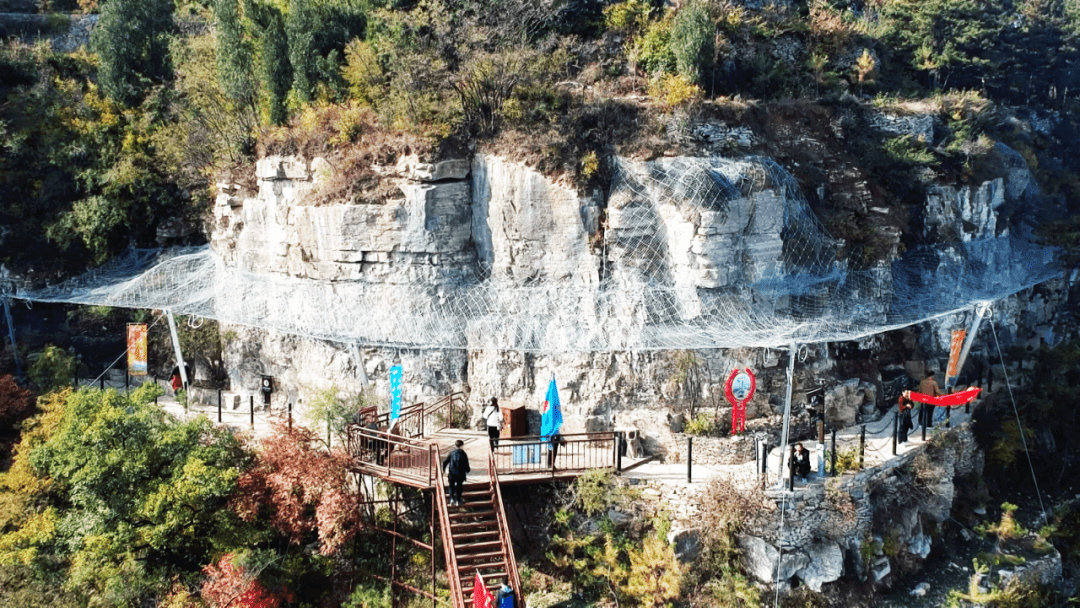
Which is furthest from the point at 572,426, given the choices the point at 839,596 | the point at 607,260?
the point at 839,596

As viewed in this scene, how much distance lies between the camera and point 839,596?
16031 millimetres

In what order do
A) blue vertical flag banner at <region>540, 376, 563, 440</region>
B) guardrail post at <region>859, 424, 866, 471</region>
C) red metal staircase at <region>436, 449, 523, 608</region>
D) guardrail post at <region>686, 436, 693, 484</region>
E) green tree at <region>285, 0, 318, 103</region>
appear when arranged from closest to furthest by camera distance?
red metal staircase at <region>436, 449, 523, 608</region> < guardrail post at <region>686, 436, 693, 484</region> < blue vertical flag banner at <region>540, 376, 563, 440</region> < guardrail post at <region>859, 424, 866, 471</region> < green tree at <region>285, 0, 318, 103</region>

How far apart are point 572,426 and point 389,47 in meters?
9.46

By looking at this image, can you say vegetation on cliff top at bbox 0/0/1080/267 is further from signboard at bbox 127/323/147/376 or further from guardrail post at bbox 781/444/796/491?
guardrail post at bbox 781/444/796/491

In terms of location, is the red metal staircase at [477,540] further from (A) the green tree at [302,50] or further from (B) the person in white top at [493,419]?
(A) the green tree at [302,50]

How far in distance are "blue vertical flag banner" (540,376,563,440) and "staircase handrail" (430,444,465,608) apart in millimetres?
2098

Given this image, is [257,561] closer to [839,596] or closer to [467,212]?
[467,212]

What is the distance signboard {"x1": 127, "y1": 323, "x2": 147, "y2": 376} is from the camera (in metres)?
20.7

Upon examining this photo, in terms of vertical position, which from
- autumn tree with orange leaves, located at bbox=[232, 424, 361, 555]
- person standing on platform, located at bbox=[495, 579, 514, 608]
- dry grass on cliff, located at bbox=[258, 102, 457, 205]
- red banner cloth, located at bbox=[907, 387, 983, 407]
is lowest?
person standing on platform, located at bbox=[495, 579, 514, 608]

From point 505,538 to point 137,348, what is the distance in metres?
11.7

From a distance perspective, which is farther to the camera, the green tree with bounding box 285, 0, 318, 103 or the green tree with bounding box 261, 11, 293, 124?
the green tree with bounding box 261, 11, 293, 124

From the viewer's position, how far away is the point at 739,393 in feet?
55.6

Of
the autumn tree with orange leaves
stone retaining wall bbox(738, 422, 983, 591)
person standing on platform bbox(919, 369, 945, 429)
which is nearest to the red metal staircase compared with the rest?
the autumn tree with orange leaves

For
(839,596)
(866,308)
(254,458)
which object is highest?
(866,308)
